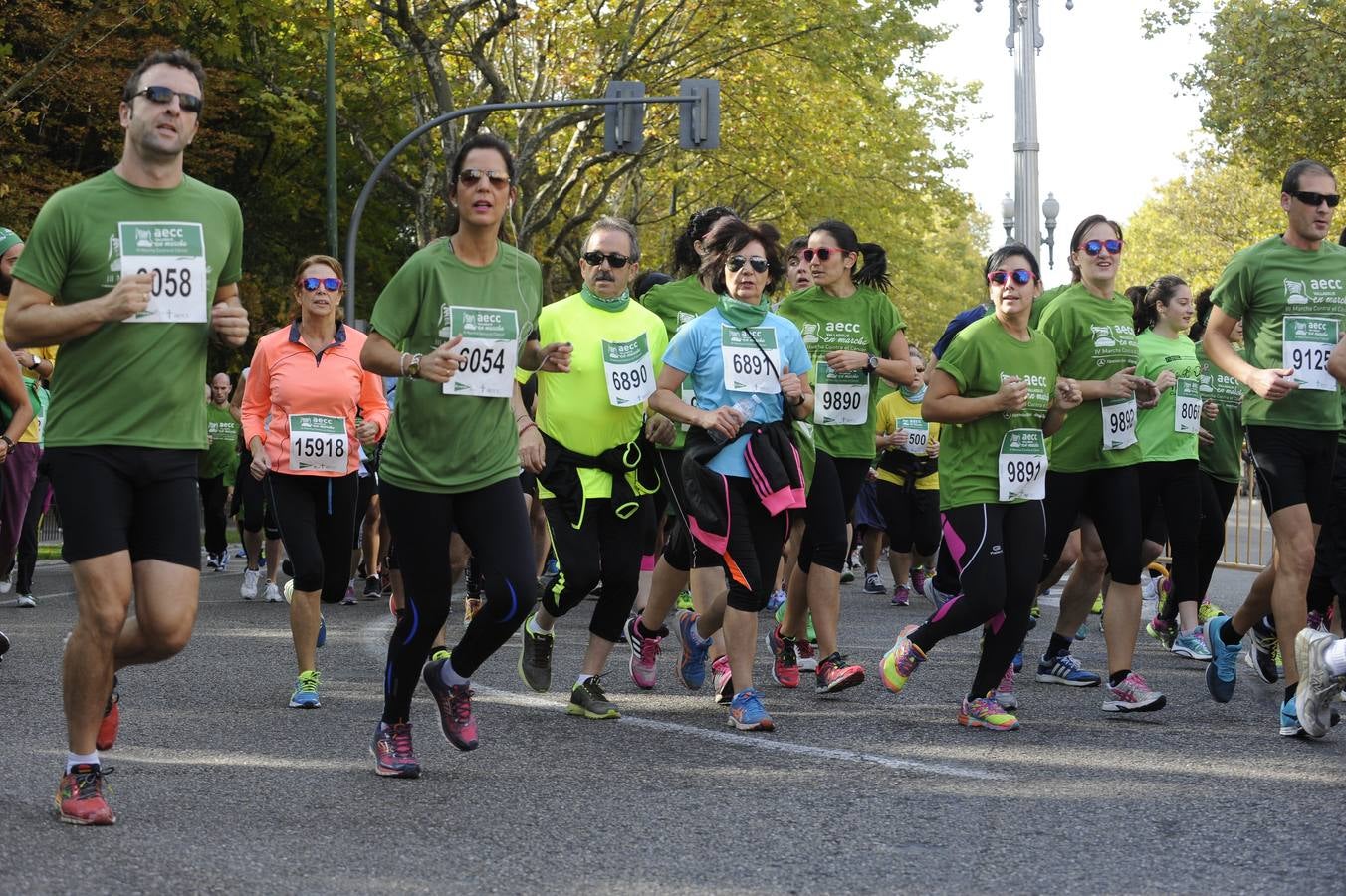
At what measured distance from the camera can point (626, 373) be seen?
8.02m

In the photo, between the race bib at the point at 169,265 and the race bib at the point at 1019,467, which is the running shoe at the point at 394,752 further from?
Result: the race bib at the point at 1019,467

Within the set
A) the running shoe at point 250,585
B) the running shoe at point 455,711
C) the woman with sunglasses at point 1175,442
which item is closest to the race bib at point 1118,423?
the woman with sunglasses at point 1175,442

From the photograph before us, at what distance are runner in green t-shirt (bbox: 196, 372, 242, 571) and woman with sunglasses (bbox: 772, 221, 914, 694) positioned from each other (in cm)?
860

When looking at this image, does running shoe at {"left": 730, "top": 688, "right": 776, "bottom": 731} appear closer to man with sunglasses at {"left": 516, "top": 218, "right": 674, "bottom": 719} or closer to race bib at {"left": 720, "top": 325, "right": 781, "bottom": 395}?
man with sunglasses at {"left": 516, "top": 218, "right": 674, "bottom": 719}

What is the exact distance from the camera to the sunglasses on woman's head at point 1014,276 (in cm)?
770

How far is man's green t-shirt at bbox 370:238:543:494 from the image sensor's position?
6270mm

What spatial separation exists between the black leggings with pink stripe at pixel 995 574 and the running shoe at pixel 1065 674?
159cm

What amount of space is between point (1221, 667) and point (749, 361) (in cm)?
238

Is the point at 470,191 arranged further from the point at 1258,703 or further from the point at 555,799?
the point at 1258,703

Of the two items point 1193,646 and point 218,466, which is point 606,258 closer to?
point 1193,646

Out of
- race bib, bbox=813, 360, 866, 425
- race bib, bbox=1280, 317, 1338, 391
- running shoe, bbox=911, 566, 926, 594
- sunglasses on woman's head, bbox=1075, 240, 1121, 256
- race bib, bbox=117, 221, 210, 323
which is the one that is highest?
sunglasses on woman's head, bbox=1075, 240, 1121, 256

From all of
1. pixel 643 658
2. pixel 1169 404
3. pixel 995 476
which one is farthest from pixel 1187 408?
pixel 643 658

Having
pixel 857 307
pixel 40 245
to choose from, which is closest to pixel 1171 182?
pixel 857 307

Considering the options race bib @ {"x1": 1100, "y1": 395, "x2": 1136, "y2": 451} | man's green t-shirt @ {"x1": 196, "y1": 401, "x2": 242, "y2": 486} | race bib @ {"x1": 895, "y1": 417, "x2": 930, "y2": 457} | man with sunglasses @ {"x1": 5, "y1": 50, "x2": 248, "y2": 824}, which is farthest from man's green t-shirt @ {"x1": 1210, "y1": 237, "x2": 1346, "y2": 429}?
man's green t-shirt @ {"x1": 196, "y1": 401, "x2": 242, "y2": 486}
